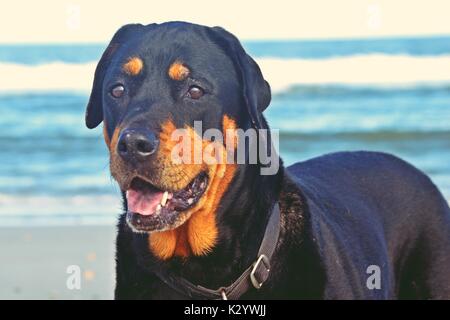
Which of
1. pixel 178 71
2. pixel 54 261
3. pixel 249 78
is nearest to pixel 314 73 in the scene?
pixel 54 261

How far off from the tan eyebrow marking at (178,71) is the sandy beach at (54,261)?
321cm

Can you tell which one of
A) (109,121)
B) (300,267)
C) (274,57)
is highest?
(109,121)

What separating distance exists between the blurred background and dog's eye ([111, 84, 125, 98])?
122 inches

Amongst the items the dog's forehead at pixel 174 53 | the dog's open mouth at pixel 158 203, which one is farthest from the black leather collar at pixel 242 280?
the dog's forehead at pixel 174 53

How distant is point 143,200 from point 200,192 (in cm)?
24

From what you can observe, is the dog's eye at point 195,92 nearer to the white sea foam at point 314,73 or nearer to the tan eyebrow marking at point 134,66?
the tan eyebrow marking at point 134,66

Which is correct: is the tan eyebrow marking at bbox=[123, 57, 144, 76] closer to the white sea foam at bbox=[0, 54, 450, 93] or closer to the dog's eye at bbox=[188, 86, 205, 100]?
the dog's eye at bbox=[188, 86, 205, 100]

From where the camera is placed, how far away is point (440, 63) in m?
22.3

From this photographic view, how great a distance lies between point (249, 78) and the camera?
4316mm

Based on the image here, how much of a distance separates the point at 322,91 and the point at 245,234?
567 inches

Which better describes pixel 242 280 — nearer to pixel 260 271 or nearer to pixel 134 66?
pixel 260 271

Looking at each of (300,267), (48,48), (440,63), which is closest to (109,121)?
(300,267)

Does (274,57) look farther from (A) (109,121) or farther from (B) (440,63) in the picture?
(A) (109,121)

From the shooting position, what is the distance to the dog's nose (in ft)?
13.0
